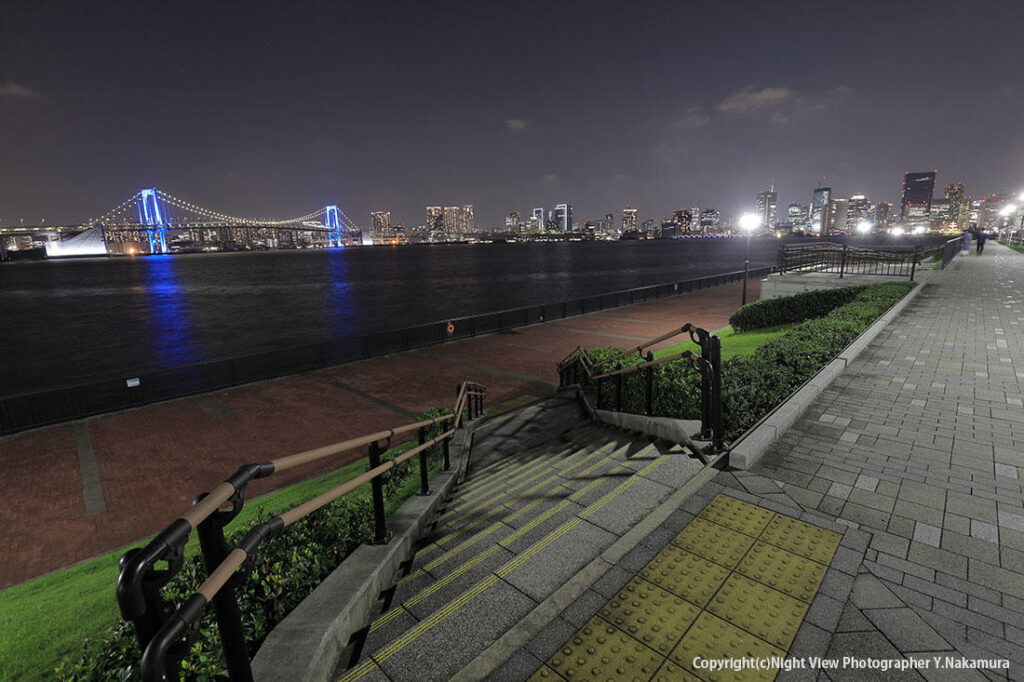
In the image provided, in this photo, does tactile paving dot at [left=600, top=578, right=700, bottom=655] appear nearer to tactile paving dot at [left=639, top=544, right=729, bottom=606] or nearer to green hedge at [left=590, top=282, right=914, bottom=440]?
tactile paving dot at [left=639, top=544, right=729, bottom=606]

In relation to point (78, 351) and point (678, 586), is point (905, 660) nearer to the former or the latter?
point (678, 586)

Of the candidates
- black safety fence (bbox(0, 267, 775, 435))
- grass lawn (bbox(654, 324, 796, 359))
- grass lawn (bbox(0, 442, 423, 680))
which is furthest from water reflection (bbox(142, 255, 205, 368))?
grass lawn (bbox(654, 324, 796, 359))

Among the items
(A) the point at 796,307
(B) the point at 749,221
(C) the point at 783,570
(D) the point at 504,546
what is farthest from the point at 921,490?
(B) the point at 749,221

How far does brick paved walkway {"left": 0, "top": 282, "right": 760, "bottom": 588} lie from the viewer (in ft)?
30.1

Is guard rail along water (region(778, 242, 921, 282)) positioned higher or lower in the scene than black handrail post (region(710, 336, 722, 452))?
higher

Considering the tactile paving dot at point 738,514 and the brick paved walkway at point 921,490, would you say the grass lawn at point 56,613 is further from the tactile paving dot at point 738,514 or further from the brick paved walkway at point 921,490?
the brick paved walkway at point 921,490

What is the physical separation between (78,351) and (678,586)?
178 ft

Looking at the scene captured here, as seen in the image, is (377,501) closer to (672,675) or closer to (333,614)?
(333,614)

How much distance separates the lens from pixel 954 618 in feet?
10.8

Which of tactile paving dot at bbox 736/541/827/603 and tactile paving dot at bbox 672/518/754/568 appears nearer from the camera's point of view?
tactile paving dot at bbox 736/541/827/603

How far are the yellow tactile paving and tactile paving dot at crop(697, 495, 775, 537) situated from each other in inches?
0.7

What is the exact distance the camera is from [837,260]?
25.4m

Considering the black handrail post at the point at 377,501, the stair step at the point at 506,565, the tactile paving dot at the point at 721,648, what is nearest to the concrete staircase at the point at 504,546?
the stair step at the point at 506,565

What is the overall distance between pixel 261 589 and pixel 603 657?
238 centimetres
